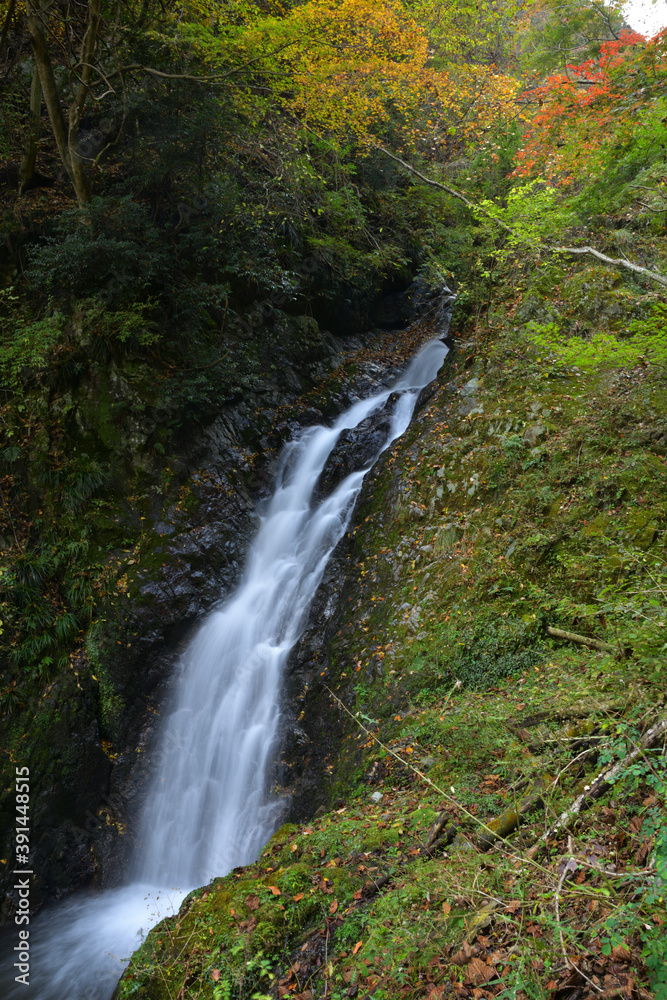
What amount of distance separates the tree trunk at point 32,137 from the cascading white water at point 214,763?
775 centimetres

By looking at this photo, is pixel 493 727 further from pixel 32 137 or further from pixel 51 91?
pixel 32 137

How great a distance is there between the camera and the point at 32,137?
8.99 meters

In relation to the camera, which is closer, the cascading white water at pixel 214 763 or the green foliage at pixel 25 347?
the cascading white water at pixel 214 763

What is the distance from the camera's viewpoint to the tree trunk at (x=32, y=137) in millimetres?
8812

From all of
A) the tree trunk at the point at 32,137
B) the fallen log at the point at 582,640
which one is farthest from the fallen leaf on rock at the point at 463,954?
the tree trunk at the point at 32,137

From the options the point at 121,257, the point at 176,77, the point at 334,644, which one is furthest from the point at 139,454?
the point at 176,77

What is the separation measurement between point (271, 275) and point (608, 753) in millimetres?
9733

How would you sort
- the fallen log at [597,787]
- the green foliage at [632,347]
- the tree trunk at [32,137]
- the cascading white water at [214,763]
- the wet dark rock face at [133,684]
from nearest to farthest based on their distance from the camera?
1. the fallen log at [597,787]
2. the green foliage at [632,347]
3. the cascading white water at [214,763]
4. the wet dark rock face at [133,684]
5. the tree trunk at [32,137]

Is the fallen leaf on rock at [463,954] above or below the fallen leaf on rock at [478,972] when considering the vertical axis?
below

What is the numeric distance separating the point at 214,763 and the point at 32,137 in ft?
36.2

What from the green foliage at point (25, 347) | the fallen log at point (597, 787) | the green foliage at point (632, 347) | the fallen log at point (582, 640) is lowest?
the fallen log at point (582, 640)

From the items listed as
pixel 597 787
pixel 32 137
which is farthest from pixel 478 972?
pixel 32 137

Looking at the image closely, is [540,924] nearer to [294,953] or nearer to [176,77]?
[294,953]

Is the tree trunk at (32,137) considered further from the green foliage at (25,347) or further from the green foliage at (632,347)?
the green foliage at (632,347)
